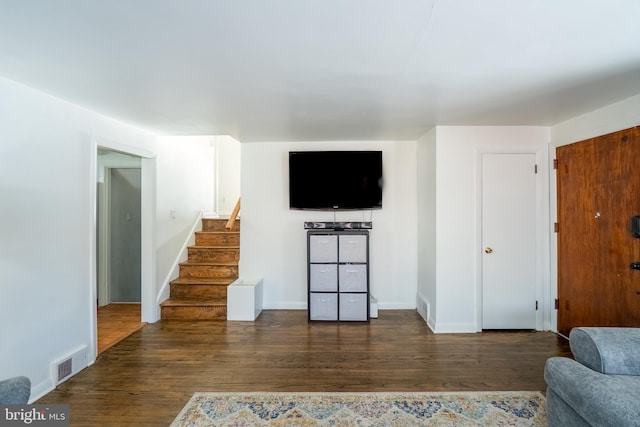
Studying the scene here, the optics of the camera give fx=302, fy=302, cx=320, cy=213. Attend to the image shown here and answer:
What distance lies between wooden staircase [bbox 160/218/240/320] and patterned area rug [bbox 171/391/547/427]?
1665mm

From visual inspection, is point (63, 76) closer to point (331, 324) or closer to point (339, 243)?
point (339, 243)

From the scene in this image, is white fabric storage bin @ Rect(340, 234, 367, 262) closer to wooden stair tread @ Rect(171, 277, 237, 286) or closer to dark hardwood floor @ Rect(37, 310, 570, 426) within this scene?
dark hardwood floor @ Rect(37, 310, 570, 426)

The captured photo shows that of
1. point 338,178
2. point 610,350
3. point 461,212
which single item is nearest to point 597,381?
point 610,350

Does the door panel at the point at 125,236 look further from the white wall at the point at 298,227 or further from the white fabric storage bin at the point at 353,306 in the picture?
the white fabric storage bin at the point at 353,306

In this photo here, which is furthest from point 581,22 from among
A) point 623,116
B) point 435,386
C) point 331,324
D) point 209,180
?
point 209,180

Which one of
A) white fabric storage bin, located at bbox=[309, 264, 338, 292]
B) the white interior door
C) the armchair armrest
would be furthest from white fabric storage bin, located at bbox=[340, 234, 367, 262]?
the armchair armrest

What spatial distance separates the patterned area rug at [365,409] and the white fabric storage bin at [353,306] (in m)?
1.46

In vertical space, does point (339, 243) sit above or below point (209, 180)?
below

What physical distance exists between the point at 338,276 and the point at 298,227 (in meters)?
0.91

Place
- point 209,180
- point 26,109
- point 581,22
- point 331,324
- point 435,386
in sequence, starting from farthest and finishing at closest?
point 209,180
point 331,324
point 435,386
point 26,109
point 581,22

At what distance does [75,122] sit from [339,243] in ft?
9.21

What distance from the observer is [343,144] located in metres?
4.06

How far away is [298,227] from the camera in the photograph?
4160 millimetres

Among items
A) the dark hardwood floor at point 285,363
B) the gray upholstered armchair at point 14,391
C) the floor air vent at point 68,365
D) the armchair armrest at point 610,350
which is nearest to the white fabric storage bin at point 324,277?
the dark hardwood floor at point 285,363
